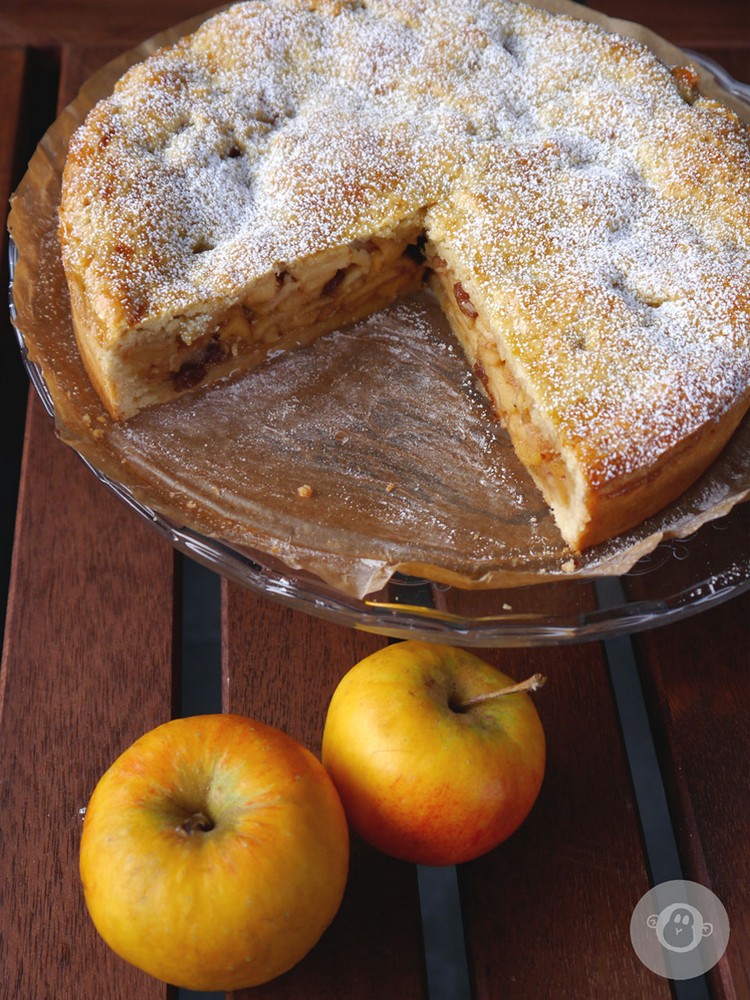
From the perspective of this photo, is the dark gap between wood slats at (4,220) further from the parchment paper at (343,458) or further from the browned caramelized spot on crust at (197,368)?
the browned caramelized spot on crust at (197,368)

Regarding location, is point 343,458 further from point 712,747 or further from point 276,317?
point 712,747

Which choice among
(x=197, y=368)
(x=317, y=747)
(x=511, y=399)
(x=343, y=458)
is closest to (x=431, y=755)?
(x=317, y=747)

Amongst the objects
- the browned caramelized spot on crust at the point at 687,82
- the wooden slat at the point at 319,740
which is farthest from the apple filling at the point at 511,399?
the browned caramelized spot on crust at the point at 687,82

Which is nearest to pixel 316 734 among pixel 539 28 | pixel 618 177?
pixel 618 177

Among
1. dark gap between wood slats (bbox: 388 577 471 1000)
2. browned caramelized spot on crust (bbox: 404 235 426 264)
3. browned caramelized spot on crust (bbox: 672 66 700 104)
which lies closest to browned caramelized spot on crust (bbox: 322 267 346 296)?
browned caramelized spot on crust (bbox: 404 235 426 264)

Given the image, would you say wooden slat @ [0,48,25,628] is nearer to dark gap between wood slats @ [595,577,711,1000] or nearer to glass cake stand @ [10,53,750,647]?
glass cake stand @ [10,53,750,647]
